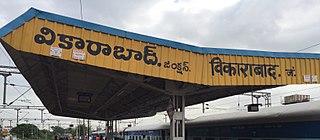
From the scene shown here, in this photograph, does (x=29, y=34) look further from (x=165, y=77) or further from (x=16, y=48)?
(x=165, y=77)

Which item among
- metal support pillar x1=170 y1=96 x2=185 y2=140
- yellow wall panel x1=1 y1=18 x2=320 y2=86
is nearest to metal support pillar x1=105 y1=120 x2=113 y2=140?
metal support pillar x1=170 y1=96 x2=185 y2=140

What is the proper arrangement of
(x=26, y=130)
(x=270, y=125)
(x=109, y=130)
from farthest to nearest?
(x=26, y=130), (x=109, y=130), (x=270, y=125)

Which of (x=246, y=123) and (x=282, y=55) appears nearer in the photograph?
(x=282, y=55)

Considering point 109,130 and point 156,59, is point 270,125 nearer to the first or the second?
point 156,59

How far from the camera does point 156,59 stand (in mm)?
9945

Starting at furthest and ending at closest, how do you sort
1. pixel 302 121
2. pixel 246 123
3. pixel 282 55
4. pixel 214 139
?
1. pixel 214 139
2. pixel 246 123
3. pixel 282 55
4. pixel 302 121

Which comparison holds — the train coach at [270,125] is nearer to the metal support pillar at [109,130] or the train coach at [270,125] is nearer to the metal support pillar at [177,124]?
the metal support pillar at [177,124]

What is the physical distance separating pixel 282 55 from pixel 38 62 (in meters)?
7.39

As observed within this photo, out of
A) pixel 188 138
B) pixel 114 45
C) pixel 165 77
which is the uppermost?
pixel 114 45

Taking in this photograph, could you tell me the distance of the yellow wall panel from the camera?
8406mm

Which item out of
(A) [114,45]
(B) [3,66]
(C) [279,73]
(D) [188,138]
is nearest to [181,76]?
(A) [114,45]

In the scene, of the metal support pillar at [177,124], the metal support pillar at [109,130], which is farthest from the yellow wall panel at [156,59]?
the metal support pillar at [109,130]

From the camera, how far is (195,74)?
1054 centimetres

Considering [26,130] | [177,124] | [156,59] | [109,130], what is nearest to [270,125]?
[177,124]
